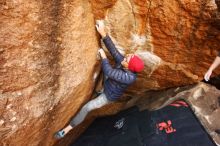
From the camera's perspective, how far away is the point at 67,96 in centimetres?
472

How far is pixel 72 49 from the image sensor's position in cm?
442

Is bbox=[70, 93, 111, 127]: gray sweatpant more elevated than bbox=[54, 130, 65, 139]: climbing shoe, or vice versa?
bbox=[70, 93, 111, 127]: gray sweatpant

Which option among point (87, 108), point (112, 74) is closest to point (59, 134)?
point (87, 108)

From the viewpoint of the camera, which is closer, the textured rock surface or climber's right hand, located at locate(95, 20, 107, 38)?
the textured rock surface

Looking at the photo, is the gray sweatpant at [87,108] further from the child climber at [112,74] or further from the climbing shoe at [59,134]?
the climbing shoe at [59,134]

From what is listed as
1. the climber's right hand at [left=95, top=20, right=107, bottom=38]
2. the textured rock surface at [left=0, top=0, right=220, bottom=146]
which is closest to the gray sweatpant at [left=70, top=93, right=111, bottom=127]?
the textured rock surface at [left=0, top=0, right=220, bottom=146]

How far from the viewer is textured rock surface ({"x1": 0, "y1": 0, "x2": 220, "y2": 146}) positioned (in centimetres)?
370

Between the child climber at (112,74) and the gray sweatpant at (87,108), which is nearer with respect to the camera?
the child climber at (112,74)

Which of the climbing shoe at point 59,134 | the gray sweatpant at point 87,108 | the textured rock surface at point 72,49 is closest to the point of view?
the textured rock surface at point 72,49

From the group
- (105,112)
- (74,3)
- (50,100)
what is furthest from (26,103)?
(105,112)

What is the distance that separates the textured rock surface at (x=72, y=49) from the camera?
370cm

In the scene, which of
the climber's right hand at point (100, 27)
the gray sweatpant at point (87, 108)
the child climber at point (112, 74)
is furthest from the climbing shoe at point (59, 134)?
the climber's right hand at point (100, 27)

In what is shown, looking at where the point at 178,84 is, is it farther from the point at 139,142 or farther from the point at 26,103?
the point at 26,103

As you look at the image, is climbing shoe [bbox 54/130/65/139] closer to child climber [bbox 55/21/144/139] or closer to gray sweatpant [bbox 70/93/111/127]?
child climber [bbox 55/21/144/139]
